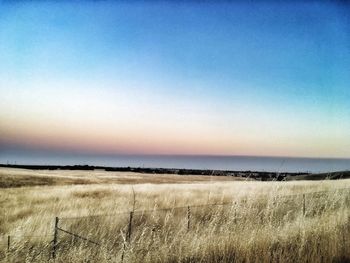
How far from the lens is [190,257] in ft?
13.5

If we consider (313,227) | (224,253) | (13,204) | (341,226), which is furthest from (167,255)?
(13,204)

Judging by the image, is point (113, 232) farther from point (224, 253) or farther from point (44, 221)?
point (224, 253)

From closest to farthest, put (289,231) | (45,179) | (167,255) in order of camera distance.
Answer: (167,255)
(289,231)
(45,179)

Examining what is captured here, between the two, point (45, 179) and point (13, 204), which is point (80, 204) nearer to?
point (13, 204)

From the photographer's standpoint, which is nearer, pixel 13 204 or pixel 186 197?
pixel 13 204

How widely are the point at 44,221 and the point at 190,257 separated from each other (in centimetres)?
970

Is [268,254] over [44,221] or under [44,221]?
over

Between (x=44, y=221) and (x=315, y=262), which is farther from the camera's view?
(x=44, y=221)

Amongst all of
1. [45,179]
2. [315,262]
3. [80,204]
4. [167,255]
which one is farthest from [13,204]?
[45,179]

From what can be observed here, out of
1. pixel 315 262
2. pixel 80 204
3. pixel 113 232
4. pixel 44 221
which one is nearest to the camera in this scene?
pixel 315 262

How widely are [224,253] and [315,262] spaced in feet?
3.49

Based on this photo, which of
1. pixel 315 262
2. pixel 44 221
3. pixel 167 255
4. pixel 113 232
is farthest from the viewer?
Answer: pixel 44 221

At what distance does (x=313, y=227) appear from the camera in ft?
17.7

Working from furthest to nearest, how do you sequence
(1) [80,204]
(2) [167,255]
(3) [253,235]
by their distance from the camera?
(1) [80,204] < (3) [253,235] < (2) [167,255]
